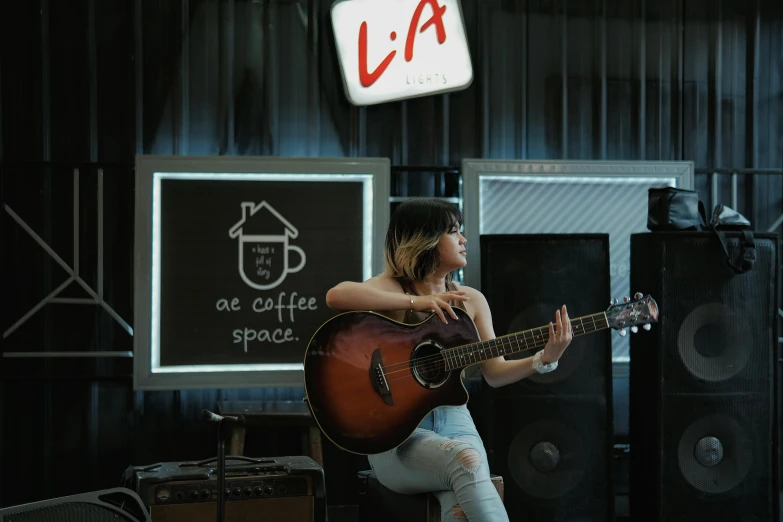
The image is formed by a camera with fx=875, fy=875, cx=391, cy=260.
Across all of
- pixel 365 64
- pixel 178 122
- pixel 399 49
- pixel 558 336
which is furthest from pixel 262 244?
pixel 558 336

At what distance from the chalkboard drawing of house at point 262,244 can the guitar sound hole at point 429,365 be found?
4.30 feet

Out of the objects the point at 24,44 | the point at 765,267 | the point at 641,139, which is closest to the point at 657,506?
the point at 765,267

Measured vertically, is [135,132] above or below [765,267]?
above

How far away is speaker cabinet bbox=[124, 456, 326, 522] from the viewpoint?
2.55 metres

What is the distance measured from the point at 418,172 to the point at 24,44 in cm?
174

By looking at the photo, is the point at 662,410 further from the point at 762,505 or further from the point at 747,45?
the point at 747,45

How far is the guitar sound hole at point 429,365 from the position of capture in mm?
2479

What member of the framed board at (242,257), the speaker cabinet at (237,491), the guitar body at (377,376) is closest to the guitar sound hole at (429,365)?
the guitar body at (377,376)

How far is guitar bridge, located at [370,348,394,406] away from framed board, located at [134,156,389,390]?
1.22 metres

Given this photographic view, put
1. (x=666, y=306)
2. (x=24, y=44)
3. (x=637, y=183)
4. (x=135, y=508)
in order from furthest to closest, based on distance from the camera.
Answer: (x=637, y=183)
(x=24, y=44)
(x=666, y=306)
(x=135, y=508)

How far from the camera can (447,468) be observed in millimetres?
2285

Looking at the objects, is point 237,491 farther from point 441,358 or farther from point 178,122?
point 178,122

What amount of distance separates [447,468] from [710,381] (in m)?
1.42

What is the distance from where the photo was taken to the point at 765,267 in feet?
10.7
